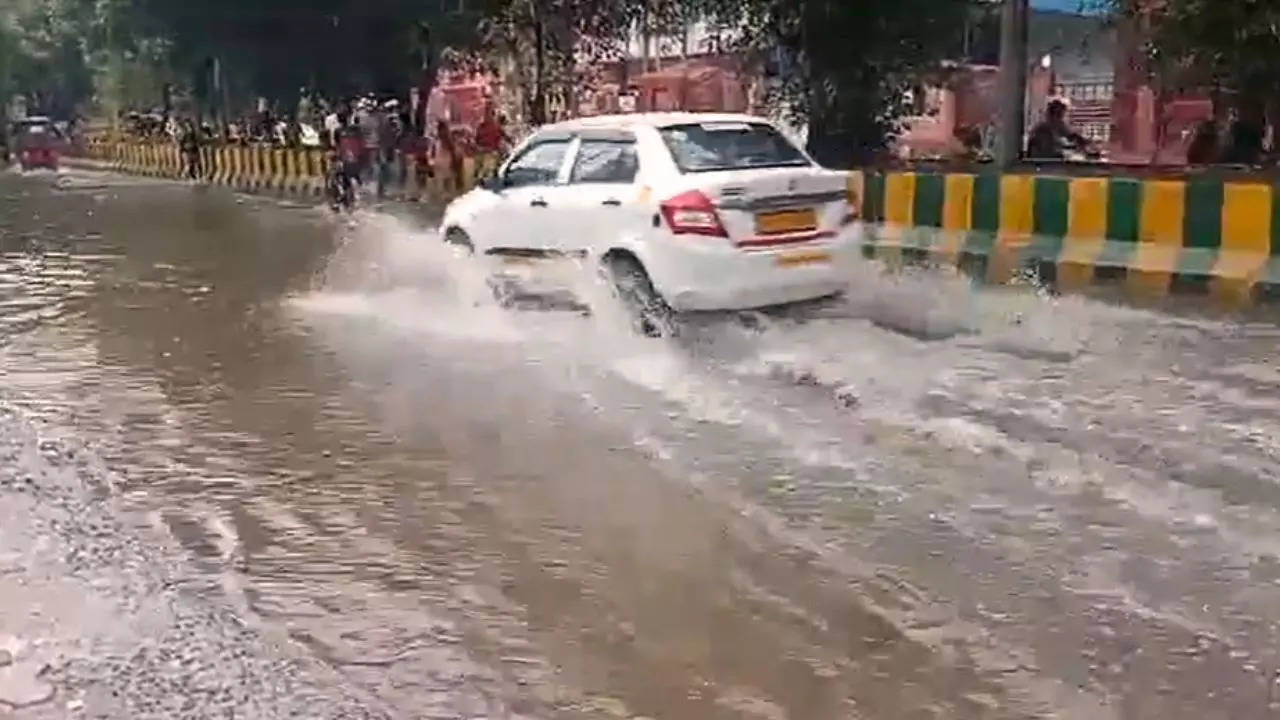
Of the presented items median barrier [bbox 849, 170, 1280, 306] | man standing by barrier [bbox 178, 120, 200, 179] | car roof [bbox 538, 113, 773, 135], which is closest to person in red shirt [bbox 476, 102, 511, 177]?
median barrier [bbox 849, 170, 1280, 306]

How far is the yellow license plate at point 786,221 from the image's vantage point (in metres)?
10.5

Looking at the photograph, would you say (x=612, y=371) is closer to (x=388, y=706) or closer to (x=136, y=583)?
(x=136, y=583)

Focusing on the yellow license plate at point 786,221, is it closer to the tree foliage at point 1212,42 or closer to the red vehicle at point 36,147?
the tree foliage at point 1212,42

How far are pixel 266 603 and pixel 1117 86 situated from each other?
65.8 ft

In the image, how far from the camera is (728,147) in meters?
11.1

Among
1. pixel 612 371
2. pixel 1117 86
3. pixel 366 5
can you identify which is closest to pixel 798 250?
pixel 612 371

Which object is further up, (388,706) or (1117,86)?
(1117,86)

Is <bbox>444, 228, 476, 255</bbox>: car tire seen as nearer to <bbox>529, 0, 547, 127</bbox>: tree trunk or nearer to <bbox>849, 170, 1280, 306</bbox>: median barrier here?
<bbox>849, 170, 1280, 306</bbox>: median barrier

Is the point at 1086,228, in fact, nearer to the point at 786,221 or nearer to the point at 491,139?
the point at 786,221

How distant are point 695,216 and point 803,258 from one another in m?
0.79

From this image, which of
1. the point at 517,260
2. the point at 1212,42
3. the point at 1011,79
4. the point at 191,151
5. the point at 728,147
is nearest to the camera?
the point at 728,147

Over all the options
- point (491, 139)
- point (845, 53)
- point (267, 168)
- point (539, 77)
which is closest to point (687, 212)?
point (845, 53)

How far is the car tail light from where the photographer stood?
10.4m

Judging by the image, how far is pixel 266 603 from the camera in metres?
5.64
